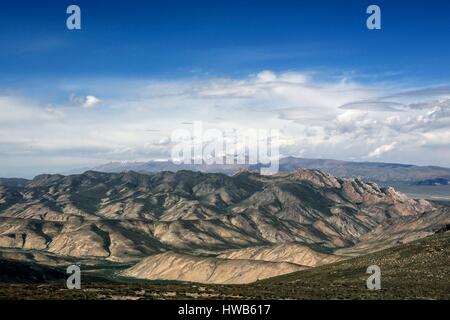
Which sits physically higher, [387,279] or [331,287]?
[331,287]

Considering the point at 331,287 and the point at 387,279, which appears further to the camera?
the point at 387,279

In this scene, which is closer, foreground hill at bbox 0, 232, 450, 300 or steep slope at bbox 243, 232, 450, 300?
foreground hill at bbox 0, 232, 450, 300

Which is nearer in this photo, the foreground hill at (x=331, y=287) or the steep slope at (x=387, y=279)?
the foreground hill at (x=331, y=287)

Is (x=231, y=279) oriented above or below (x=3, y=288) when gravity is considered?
below

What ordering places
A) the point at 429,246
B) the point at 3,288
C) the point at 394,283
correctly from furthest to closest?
the point at 429,246
the point at 394,283
the point at 3,288
